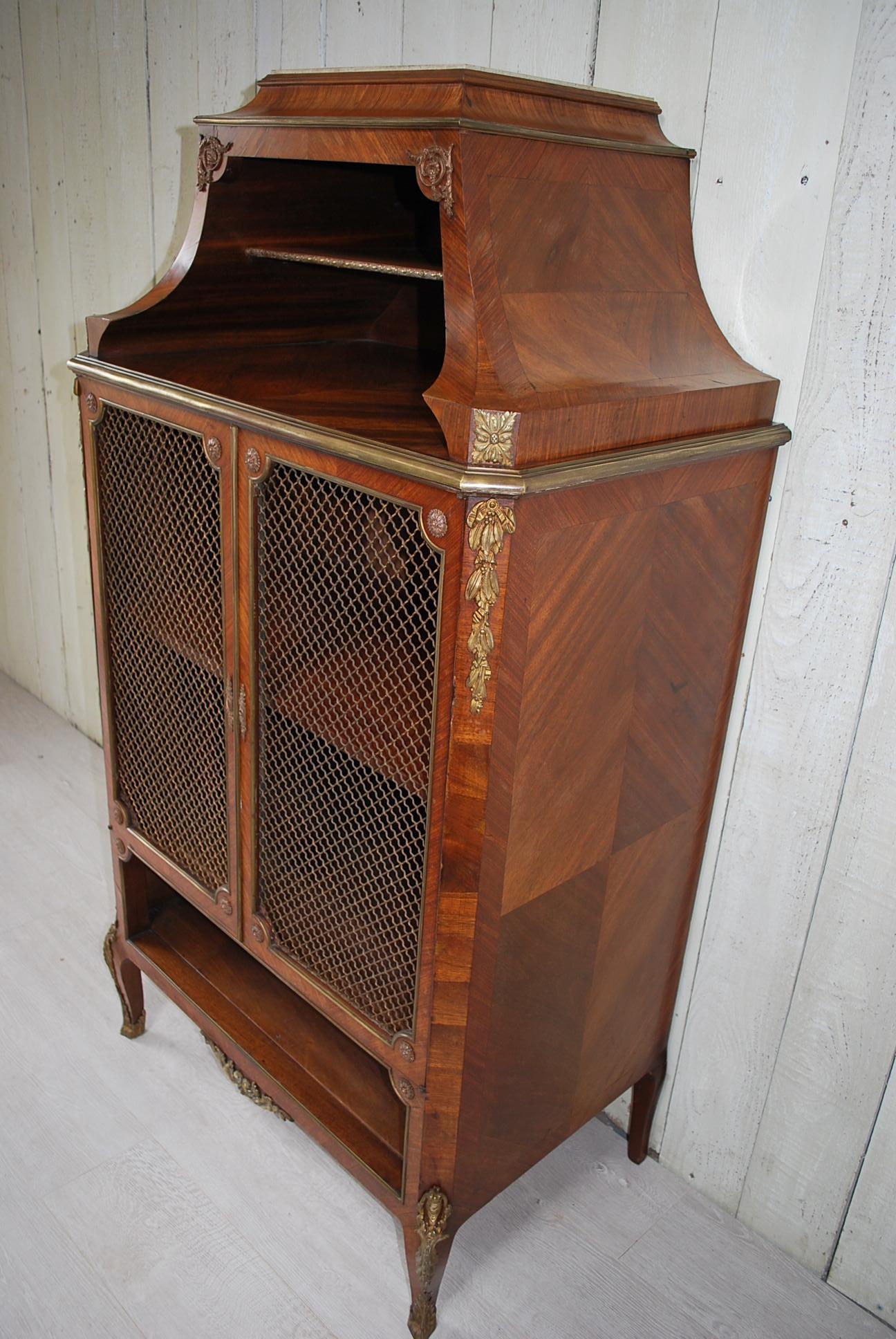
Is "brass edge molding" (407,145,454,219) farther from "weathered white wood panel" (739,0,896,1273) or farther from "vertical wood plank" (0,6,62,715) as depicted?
"vertical wood plank" (0,6,62,715)

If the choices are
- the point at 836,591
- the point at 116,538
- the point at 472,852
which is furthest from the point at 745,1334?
the point at 116,538

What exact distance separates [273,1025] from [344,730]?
695 millimetres

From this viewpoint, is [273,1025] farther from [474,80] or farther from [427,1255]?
[474,80]

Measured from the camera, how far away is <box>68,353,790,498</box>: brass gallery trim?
1101 millimetres

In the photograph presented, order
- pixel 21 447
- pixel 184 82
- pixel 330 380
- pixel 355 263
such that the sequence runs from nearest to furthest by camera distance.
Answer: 1. pixel 355 263
2. pixel 330 380
3. pixel 184 82
4. pixel 21 447

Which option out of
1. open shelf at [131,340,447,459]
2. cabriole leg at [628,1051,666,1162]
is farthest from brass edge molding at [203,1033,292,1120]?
open shelf at [131,340,447,459]

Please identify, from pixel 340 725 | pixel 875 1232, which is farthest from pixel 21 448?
pixel 875 1232

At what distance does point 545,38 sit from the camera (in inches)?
64.7

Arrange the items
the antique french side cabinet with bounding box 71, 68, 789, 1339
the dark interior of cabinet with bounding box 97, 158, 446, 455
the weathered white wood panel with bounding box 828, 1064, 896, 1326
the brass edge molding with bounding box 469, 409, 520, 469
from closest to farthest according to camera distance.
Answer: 1. the brass edge molding with bounding box 469, 409, 520, 469
2. the antique french side cabinet with bounding box 71, 68, 789, 1339
3. the dark interior of cabinet with bounding box 97, 158, 446, 455
4. the weathered white wood panel with bounding box 828, 1064, 896, 1326

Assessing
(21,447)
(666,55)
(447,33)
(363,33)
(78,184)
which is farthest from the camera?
(21,447)

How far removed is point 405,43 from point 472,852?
141 centimetres

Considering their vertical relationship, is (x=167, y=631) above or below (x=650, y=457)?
below

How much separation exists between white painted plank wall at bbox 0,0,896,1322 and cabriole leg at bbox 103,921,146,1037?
1039mm

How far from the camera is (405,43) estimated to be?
185 centimetres
